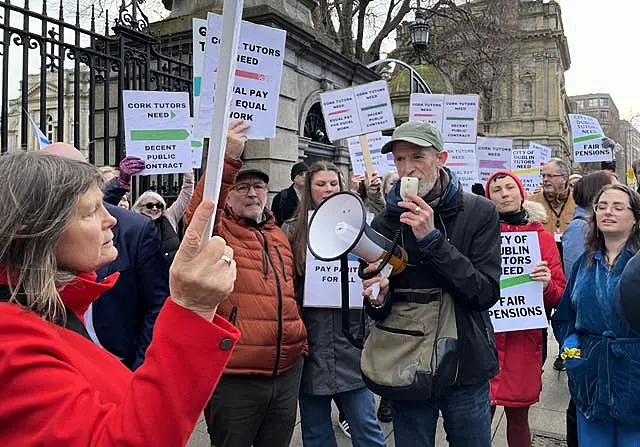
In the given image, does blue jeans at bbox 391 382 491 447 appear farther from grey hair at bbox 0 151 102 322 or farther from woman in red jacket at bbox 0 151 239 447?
grey hair at bbox 0 151 102 322

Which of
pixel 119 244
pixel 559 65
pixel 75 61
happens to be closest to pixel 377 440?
pixel 119 244

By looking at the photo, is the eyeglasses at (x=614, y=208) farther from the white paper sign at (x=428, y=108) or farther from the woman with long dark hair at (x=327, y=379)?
the white paper sign at (x=428, y=108)

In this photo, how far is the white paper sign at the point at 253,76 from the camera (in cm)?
309

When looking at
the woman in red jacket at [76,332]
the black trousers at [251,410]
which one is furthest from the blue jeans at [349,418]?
the woman in red jacket at [76,332]

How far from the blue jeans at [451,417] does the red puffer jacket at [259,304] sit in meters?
0.64

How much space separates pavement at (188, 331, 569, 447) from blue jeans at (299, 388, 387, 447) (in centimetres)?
105

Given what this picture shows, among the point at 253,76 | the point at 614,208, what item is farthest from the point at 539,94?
the point at 253,76

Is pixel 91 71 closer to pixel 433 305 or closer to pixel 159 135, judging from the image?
pixel 159 135

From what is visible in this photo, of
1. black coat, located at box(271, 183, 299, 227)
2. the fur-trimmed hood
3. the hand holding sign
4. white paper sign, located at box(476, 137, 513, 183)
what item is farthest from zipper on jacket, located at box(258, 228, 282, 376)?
white paper sign, located at box(476, 137, 513, 183)

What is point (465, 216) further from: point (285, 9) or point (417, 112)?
point (285, 9)

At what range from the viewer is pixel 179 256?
120 cm

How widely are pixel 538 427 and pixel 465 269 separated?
2989mm

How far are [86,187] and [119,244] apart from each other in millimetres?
1532

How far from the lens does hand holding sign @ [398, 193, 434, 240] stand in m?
2.41
